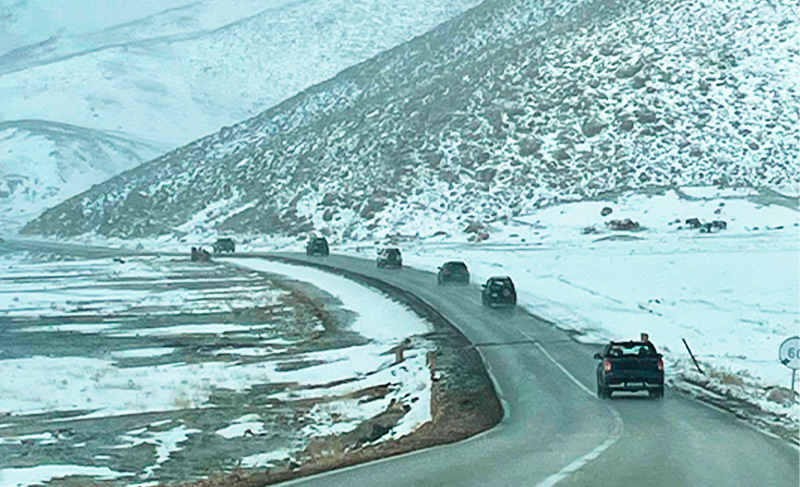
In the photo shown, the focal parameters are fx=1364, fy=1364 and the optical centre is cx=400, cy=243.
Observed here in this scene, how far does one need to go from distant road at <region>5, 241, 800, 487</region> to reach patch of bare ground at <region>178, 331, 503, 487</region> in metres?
0.55

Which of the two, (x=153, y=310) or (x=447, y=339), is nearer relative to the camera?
(x=447, y=339)

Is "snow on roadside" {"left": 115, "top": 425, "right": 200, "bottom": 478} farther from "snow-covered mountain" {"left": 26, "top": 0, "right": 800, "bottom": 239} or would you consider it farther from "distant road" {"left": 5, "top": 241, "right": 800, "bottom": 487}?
"snow-covered mountain" {"left": 26, "top": 0, "right": 800, "bottom": 239}

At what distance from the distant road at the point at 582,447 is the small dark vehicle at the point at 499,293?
17191 millimetres

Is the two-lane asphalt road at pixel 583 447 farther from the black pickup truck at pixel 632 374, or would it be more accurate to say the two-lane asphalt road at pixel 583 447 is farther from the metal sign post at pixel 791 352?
the metal sign post at pixel 791 352

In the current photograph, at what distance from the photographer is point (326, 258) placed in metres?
96.2

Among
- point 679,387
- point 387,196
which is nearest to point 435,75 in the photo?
point 387,196

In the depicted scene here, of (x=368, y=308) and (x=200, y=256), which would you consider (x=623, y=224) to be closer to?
(x=200, y=256)

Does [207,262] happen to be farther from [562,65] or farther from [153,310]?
[562,65]

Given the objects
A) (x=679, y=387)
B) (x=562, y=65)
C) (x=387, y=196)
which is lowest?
(x=679, y=387)

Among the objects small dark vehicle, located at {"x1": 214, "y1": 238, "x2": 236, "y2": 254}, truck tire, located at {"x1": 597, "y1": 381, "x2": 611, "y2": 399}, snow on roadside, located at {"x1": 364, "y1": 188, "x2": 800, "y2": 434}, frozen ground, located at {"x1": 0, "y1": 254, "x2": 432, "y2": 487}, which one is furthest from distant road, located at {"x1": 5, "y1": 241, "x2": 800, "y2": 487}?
small dark vehicle, located at {"x1": 214, "y1": 238, "x2": 236, "y2": 254}

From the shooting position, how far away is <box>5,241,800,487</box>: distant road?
17828mm

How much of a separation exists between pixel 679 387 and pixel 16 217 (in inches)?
6753

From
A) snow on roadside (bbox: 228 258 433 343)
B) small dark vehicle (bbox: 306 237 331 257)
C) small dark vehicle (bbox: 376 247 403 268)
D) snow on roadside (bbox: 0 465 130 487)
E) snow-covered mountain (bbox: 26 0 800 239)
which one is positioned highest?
snow-covered mountain (bbox: 26 0 800 239)

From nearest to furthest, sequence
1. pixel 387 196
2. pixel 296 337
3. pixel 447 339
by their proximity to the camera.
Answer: pixel 447 339 → pixel 296 337 → pixel 387 196
